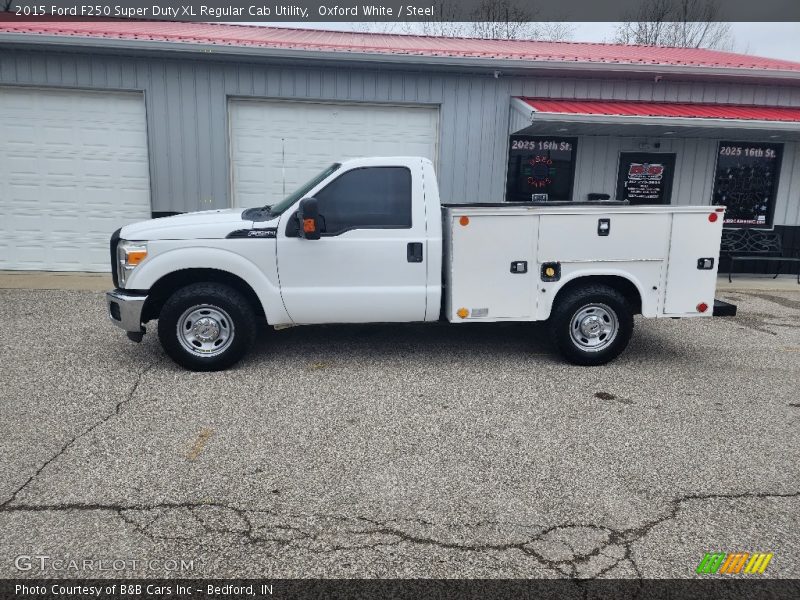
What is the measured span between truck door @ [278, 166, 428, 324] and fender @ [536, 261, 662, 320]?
1.26 meters

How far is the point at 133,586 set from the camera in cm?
279

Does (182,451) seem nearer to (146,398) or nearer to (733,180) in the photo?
(146,398)

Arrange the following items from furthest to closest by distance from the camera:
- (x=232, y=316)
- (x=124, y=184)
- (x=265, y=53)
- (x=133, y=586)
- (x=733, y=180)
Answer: (x=733, y=180), (x=124, y=184), (x=265, y=53), (x=232, y=316), (x=133, y=586)

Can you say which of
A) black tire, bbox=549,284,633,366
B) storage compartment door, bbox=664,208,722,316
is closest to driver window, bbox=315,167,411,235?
black tire, bbox=549,284,633,366

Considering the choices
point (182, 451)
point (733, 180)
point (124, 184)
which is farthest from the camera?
point (733, 180)

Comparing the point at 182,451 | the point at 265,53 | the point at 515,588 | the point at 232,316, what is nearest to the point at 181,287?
the point at 232,316

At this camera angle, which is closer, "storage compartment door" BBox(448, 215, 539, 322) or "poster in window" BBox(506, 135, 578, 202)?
"storage compartment door" BBox(448, 215, 539, 322)

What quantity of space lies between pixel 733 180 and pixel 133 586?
13.2m

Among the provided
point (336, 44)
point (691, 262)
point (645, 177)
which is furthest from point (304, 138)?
point (691, 262)

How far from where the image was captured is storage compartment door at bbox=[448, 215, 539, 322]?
5.93m

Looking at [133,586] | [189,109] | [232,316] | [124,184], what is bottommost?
[133,586]

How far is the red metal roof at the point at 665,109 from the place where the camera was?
1038cm

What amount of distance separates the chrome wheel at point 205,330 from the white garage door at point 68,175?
20.9 feet

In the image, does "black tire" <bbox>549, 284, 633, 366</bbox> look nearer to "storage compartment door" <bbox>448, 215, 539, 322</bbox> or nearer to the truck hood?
"storage compartment door" <bbox>448, 215, 539, 322</bbox>
